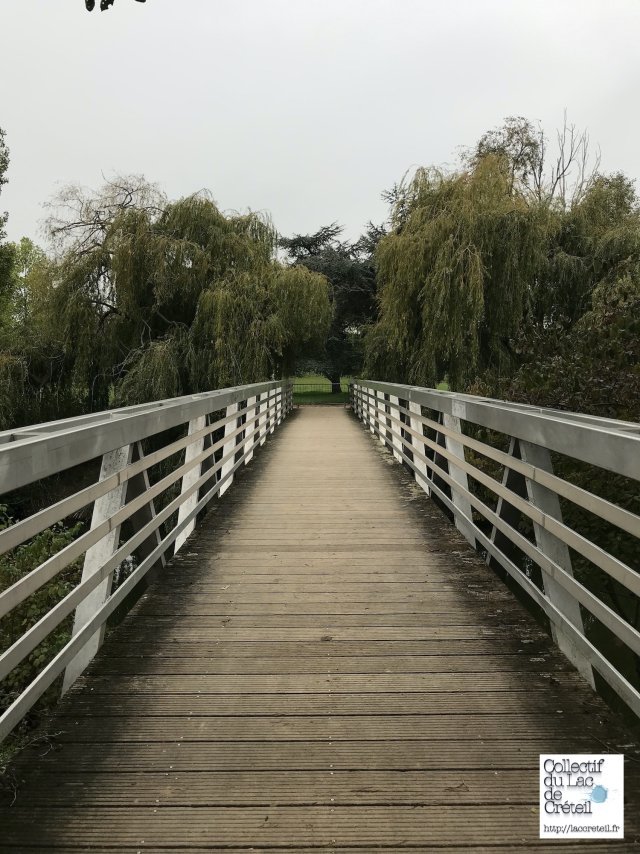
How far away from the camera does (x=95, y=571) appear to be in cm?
270

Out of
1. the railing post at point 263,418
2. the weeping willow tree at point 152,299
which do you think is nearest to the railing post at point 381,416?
the railing post at point 263,418

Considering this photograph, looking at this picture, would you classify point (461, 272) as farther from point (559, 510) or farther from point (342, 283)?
point (342, 283)

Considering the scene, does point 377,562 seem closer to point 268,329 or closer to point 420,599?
point 420,599

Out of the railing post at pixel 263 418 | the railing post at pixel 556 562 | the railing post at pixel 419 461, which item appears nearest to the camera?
the railing post at pixel 556 562

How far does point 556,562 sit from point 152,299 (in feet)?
43.7

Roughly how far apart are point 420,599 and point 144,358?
11.1 meters

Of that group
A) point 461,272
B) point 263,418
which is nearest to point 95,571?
point 263,418

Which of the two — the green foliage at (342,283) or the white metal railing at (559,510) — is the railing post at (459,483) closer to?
the white metal railing at (559,510)

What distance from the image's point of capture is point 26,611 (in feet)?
24.5

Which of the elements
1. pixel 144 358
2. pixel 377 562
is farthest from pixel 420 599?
pixel 144 358

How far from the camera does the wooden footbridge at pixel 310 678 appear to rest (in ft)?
6.26

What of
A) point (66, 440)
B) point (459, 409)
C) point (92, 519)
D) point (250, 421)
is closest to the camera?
point (66, 440)

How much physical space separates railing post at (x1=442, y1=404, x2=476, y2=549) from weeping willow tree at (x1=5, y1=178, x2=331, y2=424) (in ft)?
30.1

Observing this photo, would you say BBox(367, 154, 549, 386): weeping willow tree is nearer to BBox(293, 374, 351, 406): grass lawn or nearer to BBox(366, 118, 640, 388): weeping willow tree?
BBox(366, 118, 640, 388): weeping willow tree
